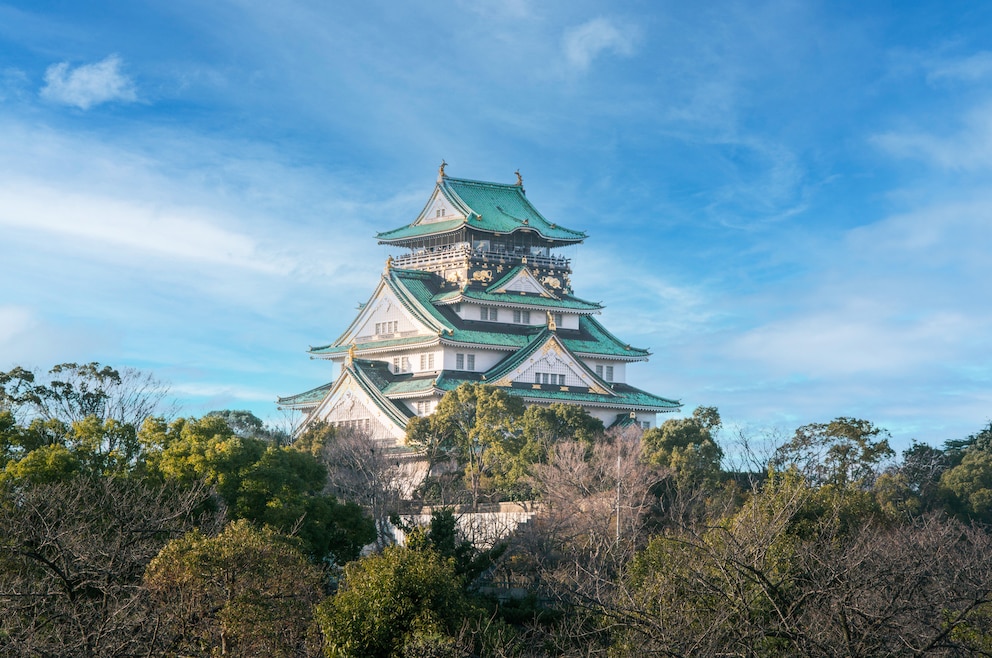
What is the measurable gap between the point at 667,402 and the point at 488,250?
1181cm

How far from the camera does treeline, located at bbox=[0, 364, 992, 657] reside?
19625 millimetres

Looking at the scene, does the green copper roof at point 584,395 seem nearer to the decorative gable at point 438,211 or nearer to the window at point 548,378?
the window at point 548,378

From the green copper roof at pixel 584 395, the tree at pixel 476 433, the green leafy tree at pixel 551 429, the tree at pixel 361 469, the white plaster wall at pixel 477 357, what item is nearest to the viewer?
the tree at pixel 361 469

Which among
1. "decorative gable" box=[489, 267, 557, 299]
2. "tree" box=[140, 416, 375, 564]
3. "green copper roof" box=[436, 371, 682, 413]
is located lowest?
"tree" box=[140, 416, 375, 564]

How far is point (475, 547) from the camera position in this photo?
36344mm

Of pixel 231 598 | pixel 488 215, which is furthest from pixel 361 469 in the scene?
pixel 231 598

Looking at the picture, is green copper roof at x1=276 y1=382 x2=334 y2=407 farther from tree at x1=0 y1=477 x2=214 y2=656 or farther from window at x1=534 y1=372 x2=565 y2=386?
tree at x1=0 y1=477 x2=214 y2=656

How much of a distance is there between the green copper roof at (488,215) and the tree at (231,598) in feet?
131

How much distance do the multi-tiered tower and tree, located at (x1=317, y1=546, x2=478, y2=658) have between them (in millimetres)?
32509

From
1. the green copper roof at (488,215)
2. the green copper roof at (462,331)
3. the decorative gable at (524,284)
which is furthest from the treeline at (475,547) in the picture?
the green copper roof at (488,215)

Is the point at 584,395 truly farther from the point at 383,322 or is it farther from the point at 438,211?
the point at 438,211

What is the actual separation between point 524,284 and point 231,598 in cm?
4119

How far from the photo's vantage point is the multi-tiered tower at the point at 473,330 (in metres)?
57.7

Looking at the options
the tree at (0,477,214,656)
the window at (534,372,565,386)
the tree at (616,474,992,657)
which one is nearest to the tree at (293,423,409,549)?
the window at (534,372,565,386)
